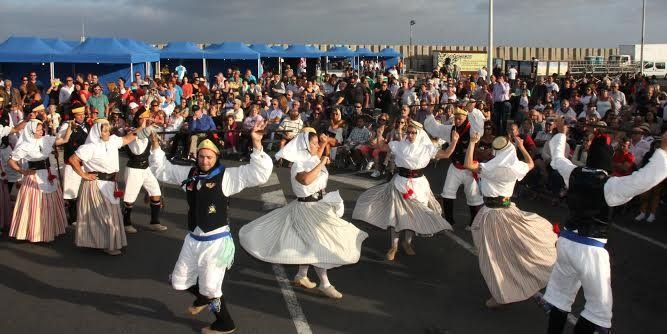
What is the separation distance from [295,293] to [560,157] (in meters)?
3.01

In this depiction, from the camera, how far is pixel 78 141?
891cm

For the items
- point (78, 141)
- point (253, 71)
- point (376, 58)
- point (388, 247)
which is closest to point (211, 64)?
point (253, 71)

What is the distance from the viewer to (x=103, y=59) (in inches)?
837

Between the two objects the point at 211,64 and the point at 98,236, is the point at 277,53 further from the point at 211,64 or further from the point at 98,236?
the point at 98,236

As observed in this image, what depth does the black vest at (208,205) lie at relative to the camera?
5461 millimetres

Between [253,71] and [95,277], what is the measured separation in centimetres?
2214

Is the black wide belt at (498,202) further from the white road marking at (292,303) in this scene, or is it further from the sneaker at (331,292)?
the white road marking at (292,303)

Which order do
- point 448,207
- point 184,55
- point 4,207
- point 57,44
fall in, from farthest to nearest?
point 184,55, point 57,44, point 448,207, point 4,207

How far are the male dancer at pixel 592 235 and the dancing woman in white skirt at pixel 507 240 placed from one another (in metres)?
0.86

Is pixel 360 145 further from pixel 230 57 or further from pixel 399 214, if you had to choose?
pixel 230 57

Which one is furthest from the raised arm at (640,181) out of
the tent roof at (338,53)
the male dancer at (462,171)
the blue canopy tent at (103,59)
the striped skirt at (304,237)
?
the tent roof at (338,53)

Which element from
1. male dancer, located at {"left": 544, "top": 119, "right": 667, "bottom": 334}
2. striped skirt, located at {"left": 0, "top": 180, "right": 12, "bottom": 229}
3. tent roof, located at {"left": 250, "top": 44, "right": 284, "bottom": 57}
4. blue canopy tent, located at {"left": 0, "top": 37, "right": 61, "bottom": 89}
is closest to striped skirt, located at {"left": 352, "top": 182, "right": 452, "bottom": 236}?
male dancer, located at {"left": 544, "top": 119, "right": 667, "bottom": 334}

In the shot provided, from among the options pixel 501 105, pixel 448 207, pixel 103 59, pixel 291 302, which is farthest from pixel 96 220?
pixel 103 59

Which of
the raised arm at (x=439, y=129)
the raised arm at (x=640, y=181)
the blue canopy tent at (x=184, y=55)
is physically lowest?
the raised arm at (x=640, y=181)
